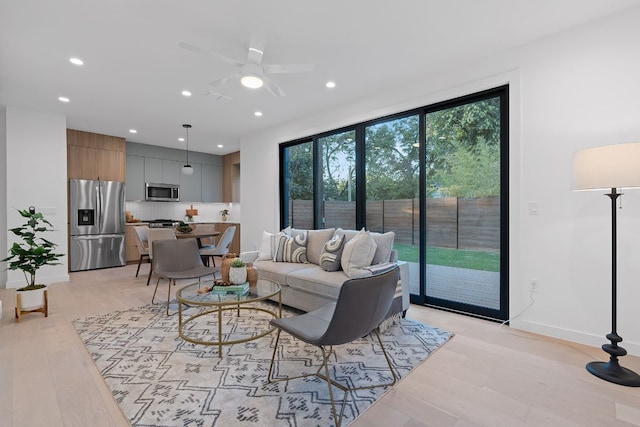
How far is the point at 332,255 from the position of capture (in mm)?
3299

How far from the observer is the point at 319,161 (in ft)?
Result: 16.2

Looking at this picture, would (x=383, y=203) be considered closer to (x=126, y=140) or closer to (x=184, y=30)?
(x=184, y=30)

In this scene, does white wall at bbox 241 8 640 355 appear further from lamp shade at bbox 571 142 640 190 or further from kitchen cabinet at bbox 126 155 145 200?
kitchen cabinet at bbox 126 155 145 200

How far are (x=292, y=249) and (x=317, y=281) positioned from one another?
0.91 meters

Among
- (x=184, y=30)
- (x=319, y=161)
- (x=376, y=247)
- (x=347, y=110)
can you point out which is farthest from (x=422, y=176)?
(x=184, y=30)

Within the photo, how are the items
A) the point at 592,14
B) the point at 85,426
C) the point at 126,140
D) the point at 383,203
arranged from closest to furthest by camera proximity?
the point at 85,426
the point at 592,14
the point at 383,203
the point at 126,140

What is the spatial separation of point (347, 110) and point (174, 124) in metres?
3.19

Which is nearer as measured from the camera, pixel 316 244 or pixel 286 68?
pixel 286 68

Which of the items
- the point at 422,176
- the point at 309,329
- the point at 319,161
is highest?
the point at 319,161

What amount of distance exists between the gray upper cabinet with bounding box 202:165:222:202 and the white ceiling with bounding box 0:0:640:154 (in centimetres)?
369

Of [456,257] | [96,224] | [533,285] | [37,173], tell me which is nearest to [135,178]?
[96,224]

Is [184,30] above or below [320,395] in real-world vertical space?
above

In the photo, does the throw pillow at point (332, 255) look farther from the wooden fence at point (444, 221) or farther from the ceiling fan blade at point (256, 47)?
the ceiling fan blade at point (256, 47)

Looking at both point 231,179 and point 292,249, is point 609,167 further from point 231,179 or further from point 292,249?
point 231,179
